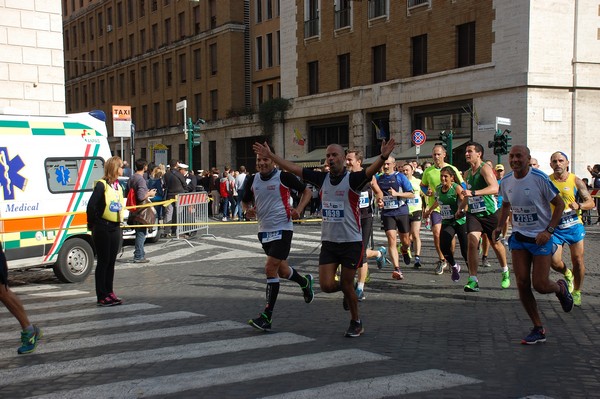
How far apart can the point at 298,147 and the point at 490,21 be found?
47.9 ft

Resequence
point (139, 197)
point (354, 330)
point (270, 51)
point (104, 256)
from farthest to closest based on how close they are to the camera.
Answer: point (270, 51), point (139, 197), point (104, 256), point (354, 330)

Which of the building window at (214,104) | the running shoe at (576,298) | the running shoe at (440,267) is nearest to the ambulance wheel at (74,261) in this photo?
the running shoe at (440,267)

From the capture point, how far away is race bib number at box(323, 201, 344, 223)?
722cm

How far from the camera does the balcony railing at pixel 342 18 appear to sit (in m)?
35.6

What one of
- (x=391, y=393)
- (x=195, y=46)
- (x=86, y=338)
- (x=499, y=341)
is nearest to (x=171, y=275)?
(x=86, y=338)

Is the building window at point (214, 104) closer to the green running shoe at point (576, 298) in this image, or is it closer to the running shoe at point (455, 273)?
the running shoe at point (455, 273)

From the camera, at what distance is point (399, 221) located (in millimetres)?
11695

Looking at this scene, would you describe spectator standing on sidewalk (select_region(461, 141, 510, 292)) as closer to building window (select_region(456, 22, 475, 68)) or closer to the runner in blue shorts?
the runner in blue shorts

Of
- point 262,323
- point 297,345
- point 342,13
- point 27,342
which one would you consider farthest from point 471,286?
point 342,13

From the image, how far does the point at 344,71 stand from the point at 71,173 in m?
25.7

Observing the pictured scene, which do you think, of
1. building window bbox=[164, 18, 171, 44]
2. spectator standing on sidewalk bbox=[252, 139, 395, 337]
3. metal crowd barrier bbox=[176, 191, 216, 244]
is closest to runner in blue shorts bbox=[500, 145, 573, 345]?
spectator standing on sidewalk bbox=[252, 139, 395, 337]

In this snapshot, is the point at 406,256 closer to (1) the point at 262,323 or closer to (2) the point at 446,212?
(2) the point at 446,212

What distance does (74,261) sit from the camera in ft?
38.4

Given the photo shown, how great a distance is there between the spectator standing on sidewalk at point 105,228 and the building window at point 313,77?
97.0 feet
